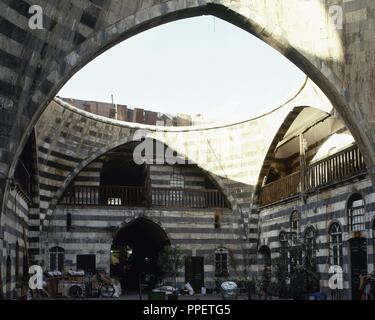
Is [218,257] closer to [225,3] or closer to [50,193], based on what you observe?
[50,193]

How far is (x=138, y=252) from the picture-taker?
32875 mm

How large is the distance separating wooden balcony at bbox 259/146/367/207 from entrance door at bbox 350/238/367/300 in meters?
1.88

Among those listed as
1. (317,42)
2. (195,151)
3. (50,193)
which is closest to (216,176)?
(195,151)

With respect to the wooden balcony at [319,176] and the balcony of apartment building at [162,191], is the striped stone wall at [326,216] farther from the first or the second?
the balcony of apartment building at [162,191]

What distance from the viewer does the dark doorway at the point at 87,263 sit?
84.0 ft

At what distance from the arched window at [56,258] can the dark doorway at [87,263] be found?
2.15 ft

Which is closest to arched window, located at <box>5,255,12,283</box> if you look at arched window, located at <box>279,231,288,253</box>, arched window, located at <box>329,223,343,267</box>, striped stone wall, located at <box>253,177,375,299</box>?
striped stone wall, located at <box>253,177,375,299</box>

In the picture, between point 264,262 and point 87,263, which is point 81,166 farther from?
point 264,262

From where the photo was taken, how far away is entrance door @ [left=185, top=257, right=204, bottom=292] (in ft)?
87.7

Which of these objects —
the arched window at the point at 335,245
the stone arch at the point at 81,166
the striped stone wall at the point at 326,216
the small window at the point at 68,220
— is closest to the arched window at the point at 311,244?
the striped stone wall at the point at 326,216

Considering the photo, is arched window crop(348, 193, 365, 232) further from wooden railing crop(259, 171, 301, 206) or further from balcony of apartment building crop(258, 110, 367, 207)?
wooden railing crop(259, 171, 301, 206)

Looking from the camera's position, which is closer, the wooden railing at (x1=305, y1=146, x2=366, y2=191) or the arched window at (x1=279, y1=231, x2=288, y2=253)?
the wooden railing at (x1=305, y1=146, x2=366, y2=191)

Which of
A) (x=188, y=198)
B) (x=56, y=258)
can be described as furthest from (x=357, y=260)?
(x=56, y=258)
